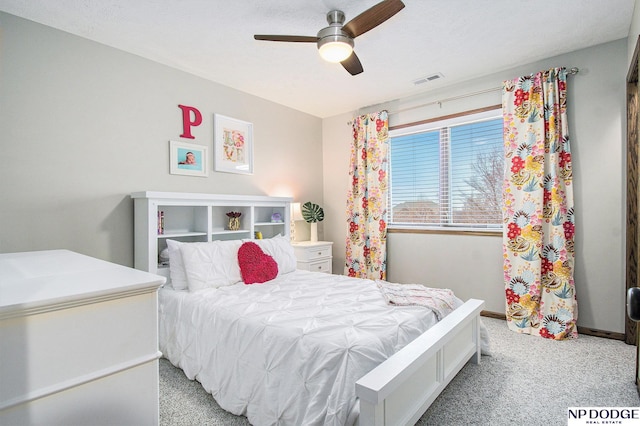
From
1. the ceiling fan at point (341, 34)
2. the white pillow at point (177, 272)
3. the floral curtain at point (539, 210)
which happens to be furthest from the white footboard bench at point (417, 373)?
the ceiling fan at point (341, 34)

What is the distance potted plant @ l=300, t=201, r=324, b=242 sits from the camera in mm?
4408

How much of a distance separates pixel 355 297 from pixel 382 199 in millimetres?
2083

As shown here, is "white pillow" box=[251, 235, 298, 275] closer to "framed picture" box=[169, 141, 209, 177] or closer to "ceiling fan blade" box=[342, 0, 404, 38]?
"framed picture" box=[169, 141, 209, 177]

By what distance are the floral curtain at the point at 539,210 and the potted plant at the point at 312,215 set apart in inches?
86.9

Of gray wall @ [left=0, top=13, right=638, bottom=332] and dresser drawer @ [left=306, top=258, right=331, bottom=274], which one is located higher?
gray wall @ [left=0, top=13, right=638, bottom=332]

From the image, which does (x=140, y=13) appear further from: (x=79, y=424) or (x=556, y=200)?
(x=556, y=200)

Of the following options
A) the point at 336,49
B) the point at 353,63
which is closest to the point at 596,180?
the point at 353,63

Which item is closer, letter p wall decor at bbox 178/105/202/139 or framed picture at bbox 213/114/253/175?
letter p wall decor at bbox 178/105/202/139

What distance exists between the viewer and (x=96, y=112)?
2.68 metres

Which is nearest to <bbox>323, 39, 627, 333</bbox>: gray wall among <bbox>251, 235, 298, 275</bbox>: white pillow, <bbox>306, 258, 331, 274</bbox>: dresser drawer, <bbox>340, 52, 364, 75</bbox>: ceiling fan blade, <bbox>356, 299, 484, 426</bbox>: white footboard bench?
<bbox>356, 299, 484, 426</bbox>: white footboard bench

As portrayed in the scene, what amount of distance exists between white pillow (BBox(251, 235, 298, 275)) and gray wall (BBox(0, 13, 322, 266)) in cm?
93

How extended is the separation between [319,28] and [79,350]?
8.46 feet

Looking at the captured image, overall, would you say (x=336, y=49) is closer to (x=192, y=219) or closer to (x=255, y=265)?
(x=255, y=265)

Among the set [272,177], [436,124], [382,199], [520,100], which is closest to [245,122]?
[272,177]
